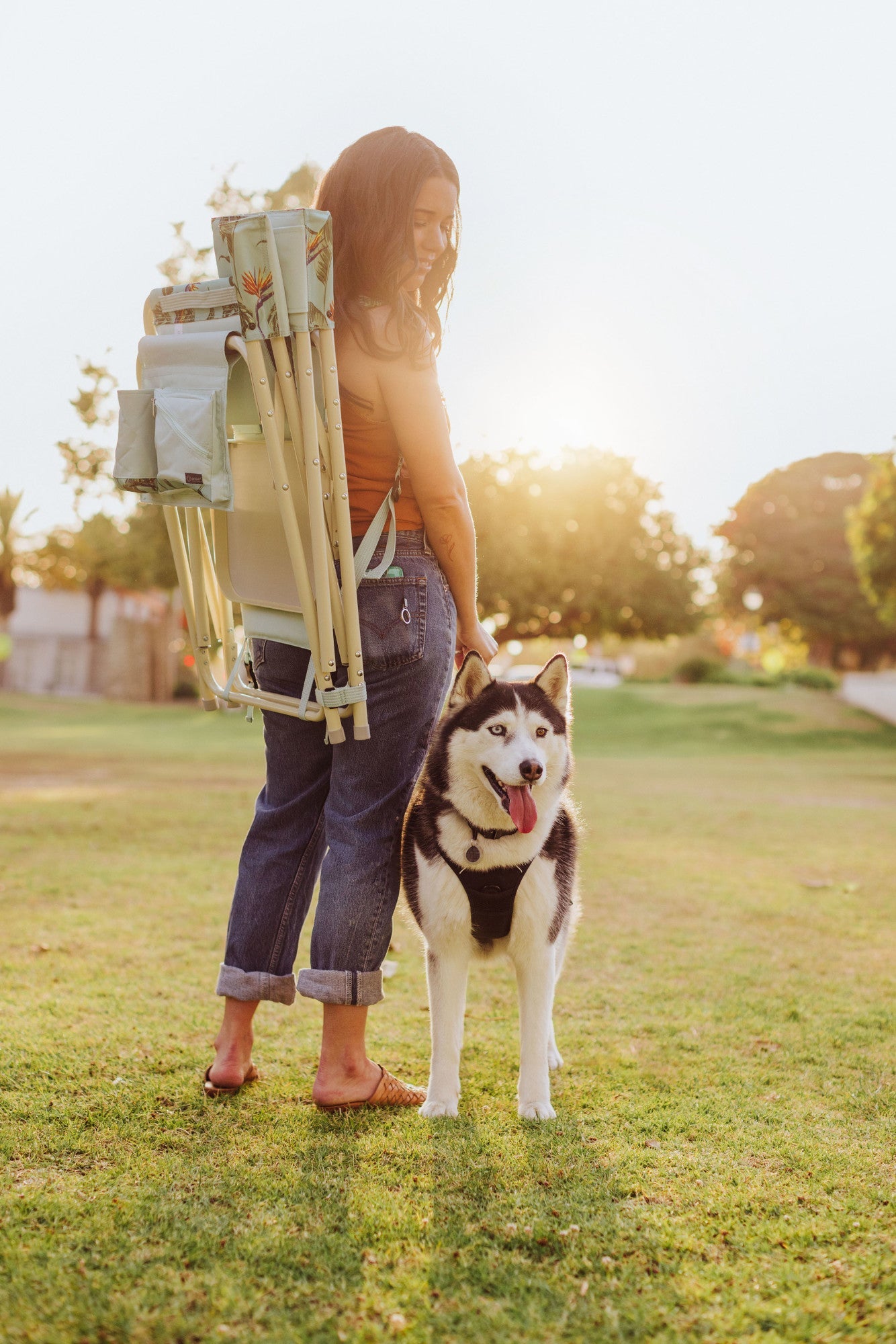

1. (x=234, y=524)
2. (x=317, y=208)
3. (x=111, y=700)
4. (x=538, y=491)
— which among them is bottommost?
(x=111, y=700)

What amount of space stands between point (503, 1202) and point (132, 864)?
4.68 meters

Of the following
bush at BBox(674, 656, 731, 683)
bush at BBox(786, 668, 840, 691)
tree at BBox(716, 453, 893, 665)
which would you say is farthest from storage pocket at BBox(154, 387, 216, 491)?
tree at BBox(716, 453, 893, 665)

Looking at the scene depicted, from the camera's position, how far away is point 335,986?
2.48 meters

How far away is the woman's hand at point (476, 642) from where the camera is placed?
278cm

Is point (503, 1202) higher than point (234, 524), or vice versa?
point (234, 524)

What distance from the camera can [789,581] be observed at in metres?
39.7

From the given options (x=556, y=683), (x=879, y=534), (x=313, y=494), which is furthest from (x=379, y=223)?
(x=879, y=534)

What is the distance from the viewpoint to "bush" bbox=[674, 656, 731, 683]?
34.8m

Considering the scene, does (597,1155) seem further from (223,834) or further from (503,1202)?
(223,834)

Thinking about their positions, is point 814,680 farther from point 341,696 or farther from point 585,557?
point 341,696

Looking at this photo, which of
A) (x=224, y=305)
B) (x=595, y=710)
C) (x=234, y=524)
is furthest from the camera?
(x=595, y=710)

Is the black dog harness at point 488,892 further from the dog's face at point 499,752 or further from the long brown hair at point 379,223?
the long brown hair at point 379,223

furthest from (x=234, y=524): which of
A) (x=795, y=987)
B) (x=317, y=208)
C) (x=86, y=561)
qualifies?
(x=86, y=561)

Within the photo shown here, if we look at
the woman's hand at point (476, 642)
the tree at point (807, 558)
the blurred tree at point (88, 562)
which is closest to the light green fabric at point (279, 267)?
the woman's hand at point (476, 642)
